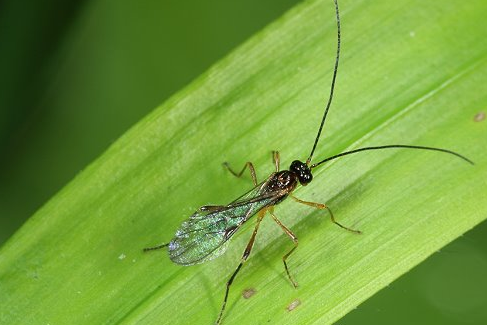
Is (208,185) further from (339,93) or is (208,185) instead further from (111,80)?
(111,80)

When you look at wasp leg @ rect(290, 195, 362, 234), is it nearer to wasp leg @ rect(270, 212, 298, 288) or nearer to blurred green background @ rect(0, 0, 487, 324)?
wasp leg @ rect(270, 212, 298, 288)

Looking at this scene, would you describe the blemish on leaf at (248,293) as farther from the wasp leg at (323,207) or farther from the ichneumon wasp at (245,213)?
the wasp leg at (323,207)

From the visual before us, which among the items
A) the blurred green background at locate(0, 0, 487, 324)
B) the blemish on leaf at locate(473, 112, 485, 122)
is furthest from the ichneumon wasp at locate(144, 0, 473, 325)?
the blurred green background at locate(0, 0, 487, 324)

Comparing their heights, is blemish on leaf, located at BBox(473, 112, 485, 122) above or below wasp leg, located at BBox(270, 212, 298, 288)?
below

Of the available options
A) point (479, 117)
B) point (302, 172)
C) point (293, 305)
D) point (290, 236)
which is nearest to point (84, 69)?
point (302, 172)

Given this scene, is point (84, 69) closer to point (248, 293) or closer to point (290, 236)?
point (290, 236)

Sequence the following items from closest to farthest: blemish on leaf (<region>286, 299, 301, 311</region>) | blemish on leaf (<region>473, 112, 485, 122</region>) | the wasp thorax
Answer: blemish on leaf (<region>286, 299, 301, 311</region>)
the wasp thorax
blemish on leaf (<region>473, 112, 485, 122</region>)
